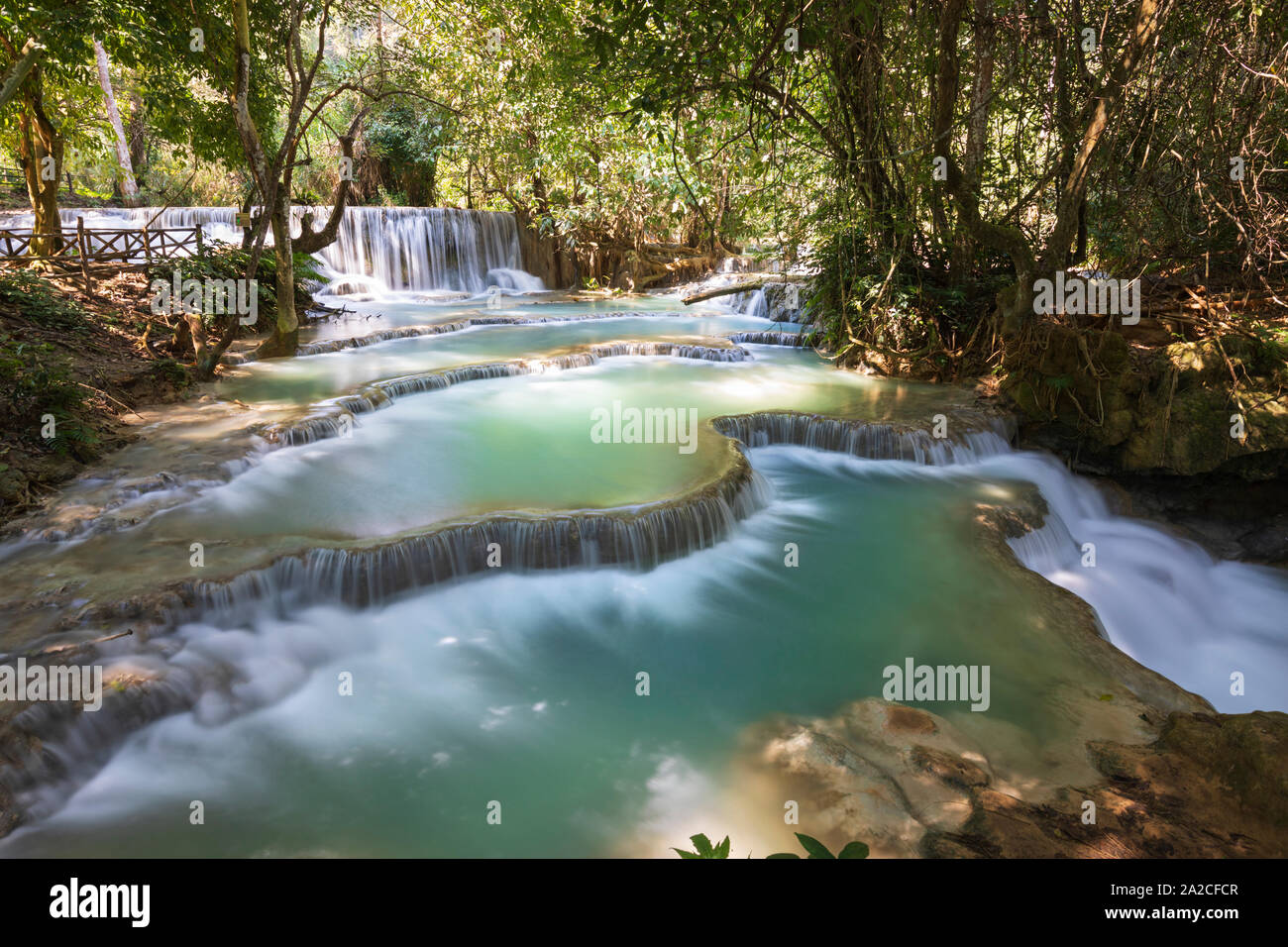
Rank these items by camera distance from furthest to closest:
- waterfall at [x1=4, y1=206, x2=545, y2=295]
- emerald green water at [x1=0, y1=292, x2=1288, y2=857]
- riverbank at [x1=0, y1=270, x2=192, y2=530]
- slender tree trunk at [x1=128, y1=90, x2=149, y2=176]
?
1. slender tree trunk at [x1=128, y1=90, x2=149, y2=176]
2. waterfall at [x1=4, y1=206, x2=545, y2=295]
3. riverbank at [x1=0, y1=270, x2=192, y2=530]
4. emerald green water at [x1=0, y1=292, x2=1288, y2=857]

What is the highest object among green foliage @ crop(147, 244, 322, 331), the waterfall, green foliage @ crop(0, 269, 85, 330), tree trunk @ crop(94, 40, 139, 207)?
tree trunk @ crop(94, 40, 139, 207)

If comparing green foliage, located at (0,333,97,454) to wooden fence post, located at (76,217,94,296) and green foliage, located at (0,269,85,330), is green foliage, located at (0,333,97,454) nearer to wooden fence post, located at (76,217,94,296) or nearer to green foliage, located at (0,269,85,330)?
green foliage, located at (0,269,85,330)

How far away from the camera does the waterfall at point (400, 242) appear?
1794 cm

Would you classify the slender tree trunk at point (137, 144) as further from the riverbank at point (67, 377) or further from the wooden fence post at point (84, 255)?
the riverbank at point (67, 377)

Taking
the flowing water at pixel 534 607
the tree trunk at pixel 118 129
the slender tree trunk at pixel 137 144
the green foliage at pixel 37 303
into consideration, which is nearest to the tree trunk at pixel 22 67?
the green foliage at pixel 37 303

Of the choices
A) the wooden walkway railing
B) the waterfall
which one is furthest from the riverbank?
the waterfall

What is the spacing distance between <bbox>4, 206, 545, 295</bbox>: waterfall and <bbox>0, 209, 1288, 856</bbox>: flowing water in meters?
11.8

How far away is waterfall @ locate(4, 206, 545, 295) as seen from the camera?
17938mm

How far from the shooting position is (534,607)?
16.7 ft

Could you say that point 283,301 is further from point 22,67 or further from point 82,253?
point 22,67

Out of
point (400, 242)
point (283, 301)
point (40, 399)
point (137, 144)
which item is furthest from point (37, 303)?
point (137, 144)

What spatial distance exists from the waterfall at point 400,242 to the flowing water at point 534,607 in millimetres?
11814
